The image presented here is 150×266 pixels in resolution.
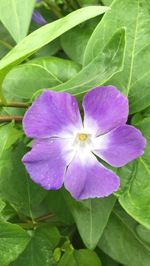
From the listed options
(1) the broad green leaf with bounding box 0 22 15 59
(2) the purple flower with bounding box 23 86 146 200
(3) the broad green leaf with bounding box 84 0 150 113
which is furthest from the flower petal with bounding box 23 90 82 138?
(1) the broad green leaf with bounding box 0 22 15 59

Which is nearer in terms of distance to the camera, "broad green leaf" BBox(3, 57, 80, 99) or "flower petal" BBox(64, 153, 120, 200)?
"flower petal" BBox(64, 153, 120, 200)

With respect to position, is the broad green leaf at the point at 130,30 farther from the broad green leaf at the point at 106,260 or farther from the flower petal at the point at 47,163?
the broad green leaf at the point at 106,260

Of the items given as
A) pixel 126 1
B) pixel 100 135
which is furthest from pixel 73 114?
pixel 126 1

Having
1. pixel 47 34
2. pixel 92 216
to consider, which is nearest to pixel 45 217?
pixel 92 216

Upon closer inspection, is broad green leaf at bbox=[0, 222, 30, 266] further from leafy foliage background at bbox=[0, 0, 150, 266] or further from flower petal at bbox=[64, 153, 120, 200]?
flower petal at bbox=[64, 153, 120, 200]

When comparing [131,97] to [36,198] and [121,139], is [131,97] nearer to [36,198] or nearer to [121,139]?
[121,139]

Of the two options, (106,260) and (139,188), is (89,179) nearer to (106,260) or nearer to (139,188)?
(139,188)

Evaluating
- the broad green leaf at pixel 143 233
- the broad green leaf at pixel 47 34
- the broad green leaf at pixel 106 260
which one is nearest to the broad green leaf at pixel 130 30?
the broad green leaf at pixel 47 34
